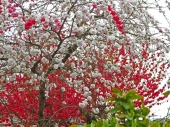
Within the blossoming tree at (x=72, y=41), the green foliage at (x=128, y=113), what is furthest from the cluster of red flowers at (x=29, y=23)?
the green foliage at (x=128, y=113)

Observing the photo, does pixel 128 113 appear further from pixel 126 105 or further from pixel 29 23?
pixel 29 23

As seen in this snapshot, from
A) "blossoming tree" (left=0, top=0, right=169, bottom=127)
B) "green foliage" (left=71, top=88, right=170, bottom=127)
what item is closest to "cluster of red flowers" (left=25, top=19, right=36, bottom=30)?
"blossoming tree" (left=0, top=0, right=169, bottom=127)

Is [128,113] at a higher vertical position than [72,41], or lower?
lower

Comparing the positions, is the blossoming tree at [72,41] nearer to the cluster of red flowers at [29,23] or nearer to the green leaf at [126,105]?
the cluster of red flowers at [29,23]

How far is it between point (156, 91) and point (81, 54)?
3.95 meters

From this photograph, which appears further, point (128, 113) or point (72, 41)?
point (72, 41)

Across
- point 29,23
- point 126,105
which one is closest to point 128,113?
point 126,105

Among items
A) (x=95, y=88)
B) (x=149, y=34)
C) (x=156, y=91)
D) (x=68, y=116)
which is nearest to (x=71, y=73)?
(x=95, y=88)

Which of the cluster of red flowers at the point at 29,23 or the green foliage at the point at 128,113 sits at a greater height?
the cluster of red flowers at the point at 29,23

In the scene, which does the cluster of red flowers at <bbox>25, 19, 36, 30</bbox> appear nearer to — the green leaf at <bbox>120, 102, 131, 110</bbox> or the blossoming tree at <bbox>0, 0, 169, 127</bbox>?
the blossoming tree at <bbox>0, 0, 169, 127</bbox>

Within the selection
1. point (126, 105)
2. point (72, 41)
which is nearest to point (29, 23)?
point (72, 41)

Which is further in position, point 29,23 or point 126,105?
point 29,23

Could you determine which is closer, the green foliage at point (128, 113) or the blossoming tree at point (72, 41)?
the green foliage at point (128, 113)

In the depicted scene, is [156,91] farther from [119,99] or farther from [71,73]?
[119,99]
